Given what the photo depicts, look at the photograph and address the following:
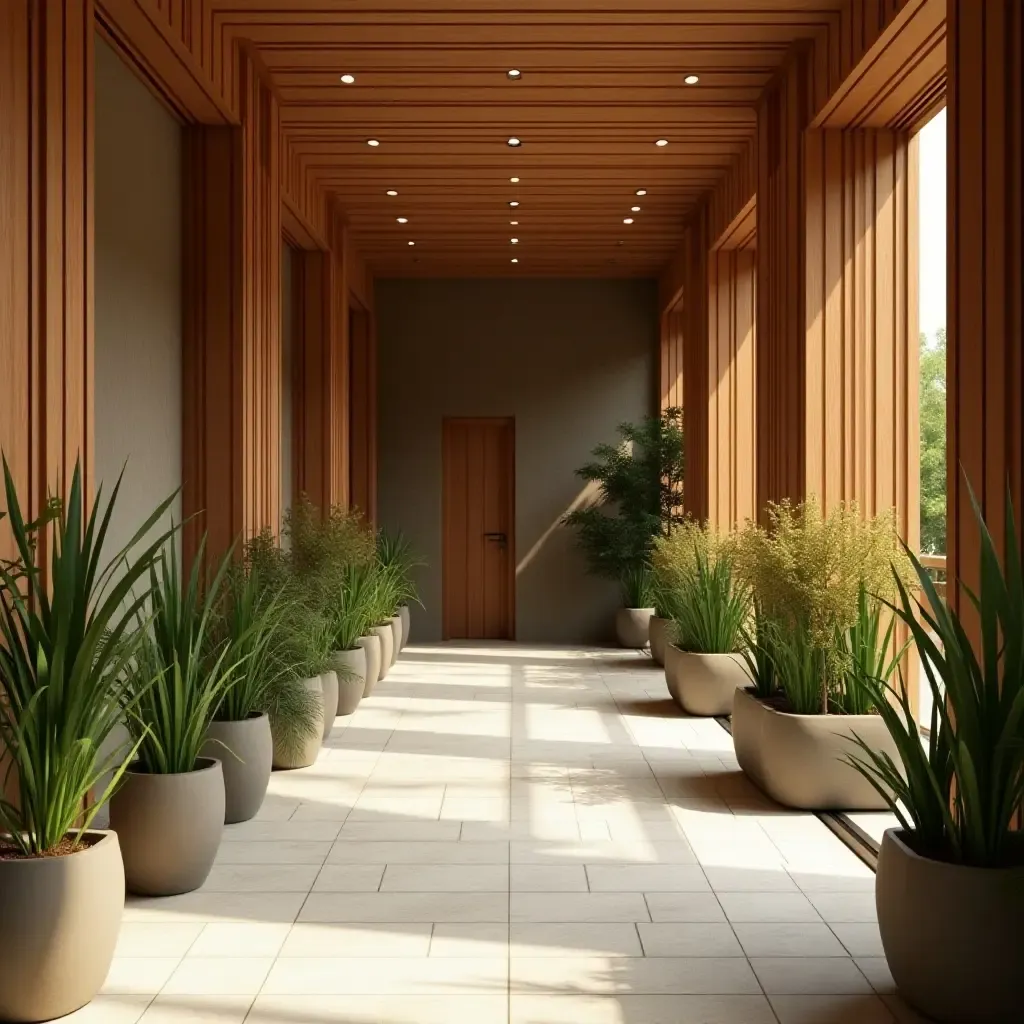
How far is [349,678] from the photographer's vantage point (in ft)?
23.2

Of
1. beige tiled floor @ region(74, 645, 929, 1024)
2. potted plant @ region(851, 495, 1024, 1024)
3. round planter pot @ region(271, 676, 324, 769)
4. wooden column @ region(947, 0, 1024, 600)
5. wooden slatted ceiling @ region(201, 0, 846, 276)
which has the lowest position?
beige tiled floor @ region(74, 645, 929, 1024)

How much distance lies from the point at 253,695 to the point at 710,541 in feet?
12.1

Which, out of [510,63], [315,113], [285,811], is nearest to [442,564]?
[315,113]

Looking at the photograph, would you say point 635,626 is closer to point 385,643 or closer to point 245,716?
point 385,643

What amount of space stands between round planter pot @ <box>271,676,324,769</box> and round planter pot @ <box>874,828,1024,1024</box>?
3307 mm

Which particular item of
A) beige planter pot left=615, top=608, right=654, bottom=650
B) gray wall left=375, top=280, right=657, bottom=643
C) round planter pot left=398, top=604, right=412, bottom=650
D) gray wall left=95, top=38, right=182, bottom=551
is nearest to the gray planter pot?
gray wall left=95, top=38, right=182, bottom=551

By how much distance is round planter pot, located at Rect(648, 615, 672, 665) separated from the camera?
9148 millimetres

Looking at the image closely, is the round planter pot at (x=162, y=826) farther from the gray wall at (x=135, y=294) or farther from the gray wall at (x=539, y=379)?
the gray wall at (x=539, y=379)

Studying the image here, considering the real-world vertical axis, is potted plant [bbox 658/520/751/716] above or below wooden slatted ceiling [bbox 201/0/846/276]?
below

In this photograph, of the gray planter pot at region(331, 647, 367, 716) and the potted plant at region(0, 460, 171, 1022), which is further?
the gray planter pot at region(331, 647, 367, 716)

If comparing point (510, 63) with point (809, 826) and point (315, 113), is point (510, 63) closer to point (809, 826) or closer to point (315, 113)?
point (315, 113)

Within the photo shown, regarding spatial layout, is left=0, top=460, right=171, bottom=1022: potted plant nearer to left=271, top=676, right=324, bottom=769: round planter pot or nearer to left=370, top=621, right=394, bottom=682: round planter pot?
left=271, top=676, right=324, bottom=769: round planter pot

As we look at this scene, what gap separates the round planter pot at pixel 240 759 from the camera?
453 centimetres

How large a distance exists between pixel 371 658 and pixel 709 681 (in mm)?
2261
